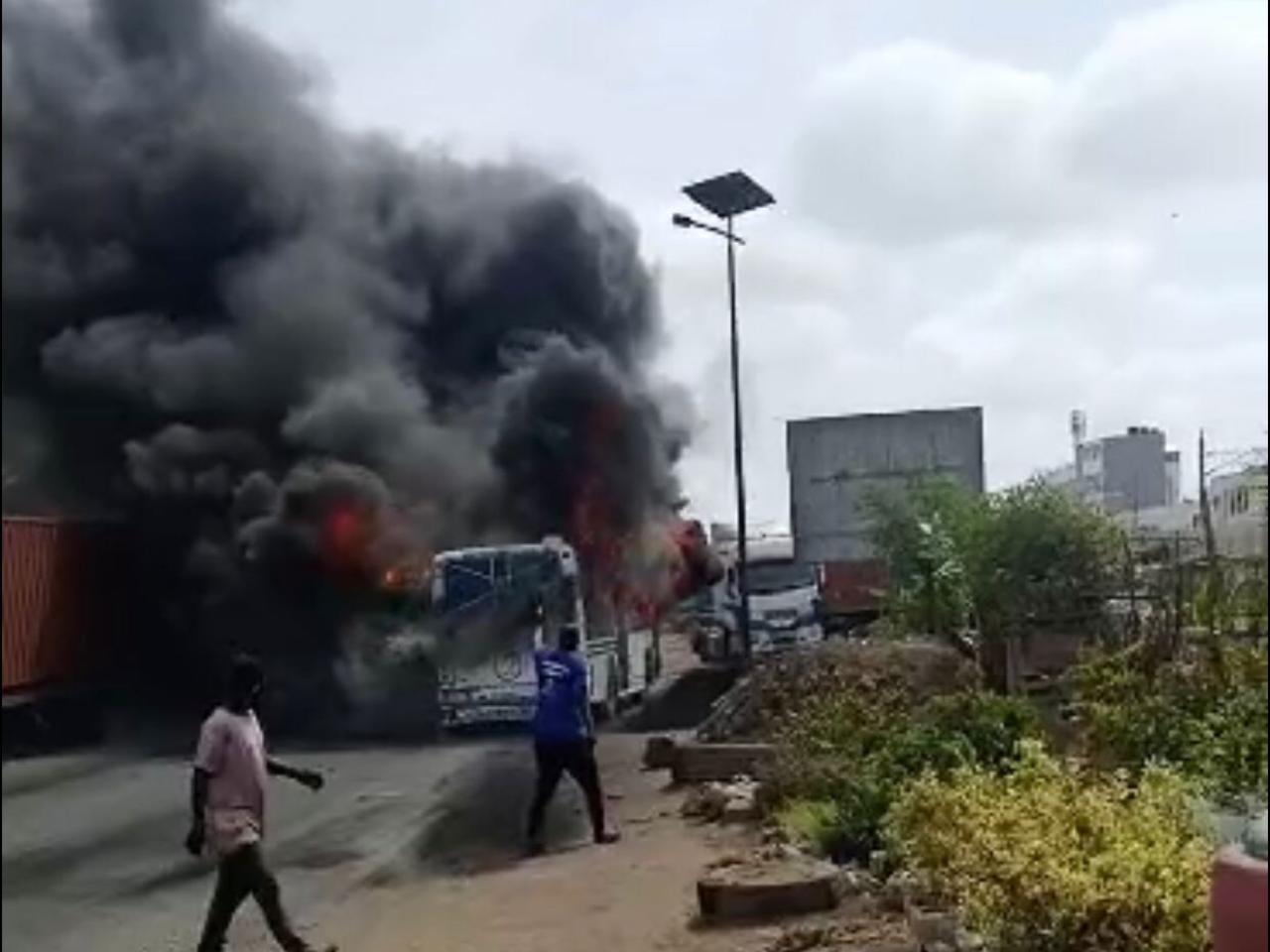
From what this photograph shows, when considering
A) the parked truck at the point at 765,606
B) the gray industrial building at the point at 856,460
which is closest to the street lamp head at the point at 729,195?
the gray industrial building at the point at 856,460

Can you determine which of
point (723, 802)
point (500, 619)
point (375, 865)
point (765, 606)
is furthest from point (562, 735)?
point (765, 606)

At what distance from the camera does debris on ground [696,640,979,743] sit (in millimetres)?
14109

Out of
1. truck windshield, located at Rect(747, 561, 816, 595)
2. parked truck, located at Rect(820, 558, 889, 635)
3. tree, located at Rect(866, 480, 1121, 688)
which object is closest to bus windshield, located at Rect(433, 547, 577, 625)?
tree, located at Rect(866, 480, 1121, 688)

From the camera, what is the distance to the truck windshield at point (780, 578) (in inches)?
1105

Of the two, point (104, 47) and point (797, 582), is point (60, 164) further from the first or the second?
point (797, 582)

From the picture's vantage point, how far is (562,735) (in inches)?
442

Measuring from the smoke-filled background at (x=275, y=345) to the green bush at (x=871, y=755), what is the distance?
2.95 m

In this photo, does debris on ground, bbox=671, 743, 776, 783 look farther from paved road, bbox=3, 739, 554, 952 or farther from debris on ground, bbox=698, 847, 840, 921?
debris on ground, bbox=698, 847, 840, 921

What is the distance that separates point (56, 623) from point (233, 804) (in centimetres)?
137

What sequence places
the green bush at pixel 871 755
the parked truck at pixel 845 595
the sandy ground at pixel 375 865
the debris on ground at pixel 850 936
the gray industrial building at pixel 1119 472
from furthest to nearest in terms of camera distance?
the parked truck at pixel 845 595 → the gray industrial building at pixel 1119 472 → the green bush at pixel 871 755 → the debris on ground at pixel 850 936 → the sandy ground at pixel 375 865

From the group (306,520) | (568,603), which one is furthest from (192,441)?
(568,603)

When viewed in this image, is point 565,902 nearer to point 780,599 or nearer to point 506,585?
point 506,585

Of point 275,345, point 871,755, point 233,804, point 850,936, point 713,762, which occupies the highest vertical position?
point 275,345

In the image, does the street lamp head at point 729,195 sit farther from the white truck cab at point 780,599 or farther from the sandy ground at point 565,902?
the white truck cab at point 780,599
